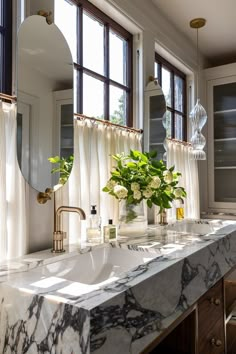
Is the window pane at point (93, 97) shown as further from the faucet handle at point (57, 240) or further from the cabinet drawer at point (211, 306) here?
the cabinet drawer at point (211, 306)

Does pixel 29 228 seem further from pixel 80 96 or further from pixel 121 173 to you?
pixel 80 96

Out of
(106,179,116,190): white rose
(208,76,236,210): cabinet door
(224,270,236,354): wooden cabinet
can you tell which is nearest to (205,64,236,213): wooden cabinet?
(208,76,236,210): cabinet door

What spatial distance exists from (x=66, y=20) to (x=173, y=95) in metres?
1.45

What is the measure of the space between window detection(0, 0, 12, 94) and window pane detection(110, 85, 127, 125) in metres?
0.83

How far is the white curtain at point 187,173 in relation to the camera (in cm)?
266

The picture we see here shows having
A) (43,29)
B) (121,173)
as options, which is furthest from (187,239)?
(43,29)

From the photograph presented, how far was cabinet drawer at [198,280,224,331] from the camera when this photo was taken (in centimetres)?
141

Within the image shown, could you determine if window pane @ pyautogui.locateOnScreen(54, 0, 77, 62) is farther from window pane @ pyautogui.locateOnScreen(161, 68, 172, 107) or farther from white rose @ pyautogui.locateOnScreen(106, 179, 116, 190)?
window pane @ pyautogui.locateOnScreen(161, 68, 172, 107)

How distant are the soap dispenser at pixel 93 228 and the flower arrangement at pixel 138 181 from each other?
18 centimetres

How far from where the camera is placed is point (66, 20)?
5.73 ft

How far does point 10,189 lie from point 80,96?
76 centimetres

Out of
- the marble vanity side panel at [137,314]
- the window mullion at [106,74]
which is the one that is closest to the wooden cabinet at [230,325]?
the marble vanity side panel at [137,314]

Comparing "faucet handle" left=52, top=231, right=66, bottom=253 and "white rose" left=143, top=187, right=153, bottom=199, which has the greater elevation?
"white rose" left=143, top=187, right=153, bottom=199

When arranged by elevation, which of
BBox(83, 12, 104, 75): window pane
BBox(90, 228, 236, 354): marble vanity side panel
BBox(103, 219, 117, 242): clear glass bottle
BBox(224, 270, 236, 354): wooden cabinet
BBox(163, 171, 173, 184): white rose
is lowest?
BBox(224, 270, 236, 354): wooden cabinet
